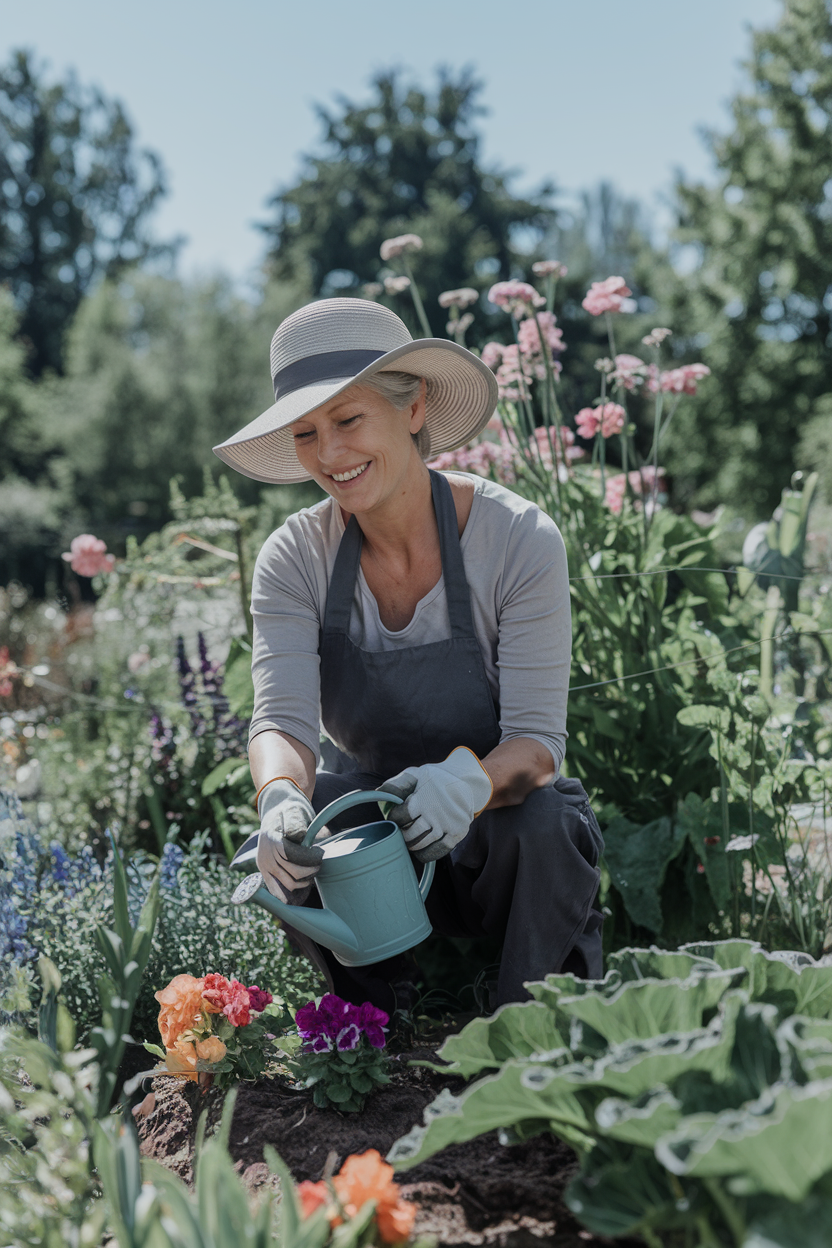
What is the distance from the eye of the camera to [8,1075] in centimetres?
142

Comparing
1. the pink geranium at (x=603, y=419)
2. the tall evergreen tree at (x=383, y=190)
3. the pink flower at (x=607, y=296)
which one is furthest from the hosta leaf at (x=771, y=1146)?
the tall evergreen tree at (x=383, y=190)

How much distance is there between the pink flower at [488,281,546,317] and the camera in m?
2.54

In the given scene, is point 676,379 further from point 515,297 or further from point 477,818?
point 477,818

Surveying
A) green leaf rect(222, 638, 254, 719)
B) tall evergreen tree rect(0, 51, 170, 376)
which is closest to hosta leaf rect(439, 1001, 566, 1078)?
green leaf rect(222, 638, 254, 719)

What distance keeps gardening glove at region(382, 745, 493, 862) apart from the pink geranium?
1.35 meters

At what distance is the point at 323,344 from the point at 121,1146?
1.32 m

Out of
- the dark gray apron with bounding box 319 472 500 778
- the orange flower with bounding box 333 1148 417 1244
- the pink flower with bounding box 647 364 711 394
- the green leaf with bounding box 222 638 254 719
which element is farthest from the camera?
the pink flower with bounding box 647 364 711 394

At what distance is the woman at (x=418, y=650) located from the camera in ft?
5.39

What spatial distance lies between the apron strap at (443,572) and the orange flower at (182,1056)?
2.56 feet

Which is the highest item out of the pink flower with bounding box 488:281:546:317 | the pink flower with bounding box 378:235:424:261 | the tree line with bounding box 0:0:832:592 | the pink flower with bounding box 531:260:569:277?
the tree line with bounding box 0:0:832:592

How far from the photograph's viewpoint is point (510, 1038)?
112 cm

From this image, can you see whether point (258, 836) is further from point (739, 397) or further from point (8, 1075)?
point (739, 397)

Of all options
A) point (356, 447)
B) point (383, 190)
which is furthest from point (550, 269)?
point (383, 190)

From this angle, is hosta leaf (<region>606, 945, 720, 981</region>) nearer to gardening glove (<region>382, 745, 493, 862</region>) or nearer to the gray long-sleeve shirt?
gardening glove (<region>382, 745, 493, 862</region>)
